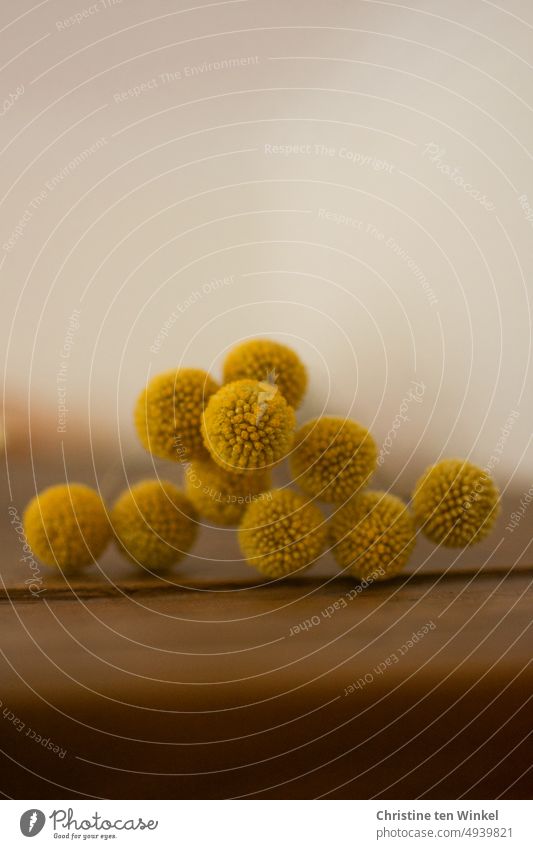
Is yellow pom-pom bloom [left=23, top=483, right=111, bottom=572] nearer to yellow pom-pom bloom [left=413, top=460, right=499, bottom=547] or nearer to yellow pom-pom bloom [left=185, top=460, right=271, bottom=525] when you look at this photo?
yellow pom-pom bloom [left=185, top=460, right=271, bottom=525]

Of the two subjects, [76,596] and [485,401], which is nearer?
[76,596]

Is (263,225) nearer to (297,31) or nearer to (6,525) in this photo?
(297,31)

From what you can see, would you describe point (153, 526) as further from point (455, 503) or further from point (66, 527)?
point (455, 503)

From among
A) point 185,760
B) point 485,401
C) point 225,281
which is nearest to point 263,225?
point 225,281

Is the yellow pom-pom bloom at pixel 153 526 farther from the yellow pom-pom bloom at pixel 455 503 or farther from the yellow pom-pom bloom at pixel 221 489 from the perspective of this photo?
the yellow pom-pom bloom at pixel 455 503

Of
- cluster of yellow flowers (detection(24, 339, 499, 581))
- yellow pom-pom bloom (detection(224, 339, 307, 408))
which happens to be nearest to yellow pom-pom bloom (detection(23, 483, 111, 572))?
cluster of yellow flowers (detection(24, 339, 499, 581))
